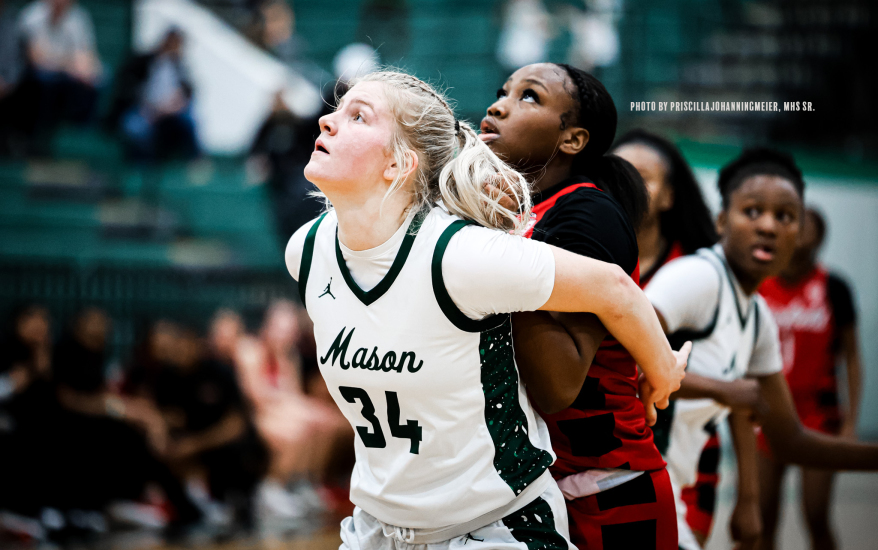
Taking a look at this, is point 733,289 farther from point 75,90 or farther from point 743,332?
point 75,90

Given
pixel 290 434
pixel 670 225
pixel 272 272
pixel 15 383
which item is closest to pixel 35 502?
pixel 15 383

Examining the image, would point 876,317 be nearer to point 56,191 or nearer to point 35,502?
point 35,502

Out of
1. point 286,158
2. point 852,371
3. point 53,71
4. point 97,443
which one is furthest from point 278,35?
point 852,371

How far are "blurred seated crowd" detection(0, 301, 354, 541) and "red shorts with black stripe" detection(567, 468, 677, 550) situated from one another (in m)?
5.01

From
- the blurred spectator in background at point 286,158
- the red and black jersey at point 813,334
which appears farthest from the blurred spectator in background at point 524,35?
the red and black jersey at point 813,334

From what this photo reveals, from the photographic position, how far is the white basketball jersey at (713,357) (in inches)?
118

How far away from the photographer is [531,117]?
2.16 meters

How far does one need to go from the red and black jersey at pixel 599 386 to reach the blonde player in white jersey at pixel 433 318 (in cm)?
10

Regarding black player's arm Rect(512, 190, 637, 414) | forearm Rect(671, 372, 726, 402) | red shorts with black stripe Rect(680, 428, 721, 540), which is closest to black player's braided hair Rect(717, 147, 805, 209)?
forearm Rect(671, 372, 726, 402)

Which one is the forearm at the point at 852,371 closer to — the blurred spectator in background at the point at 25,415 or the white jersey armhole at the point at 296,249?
the white jersey armhole at the point at 296,249

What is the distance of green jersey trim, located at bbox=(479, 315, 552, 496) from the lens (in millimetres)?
1902

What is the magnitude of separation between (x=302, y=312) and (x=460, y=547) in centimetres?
677

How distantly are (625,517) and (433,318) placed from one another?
0.78 meters

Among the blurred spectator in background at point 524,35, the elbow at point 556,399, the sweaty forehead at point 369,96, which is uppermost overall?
→ the blurred spectator in background at point 524,35
